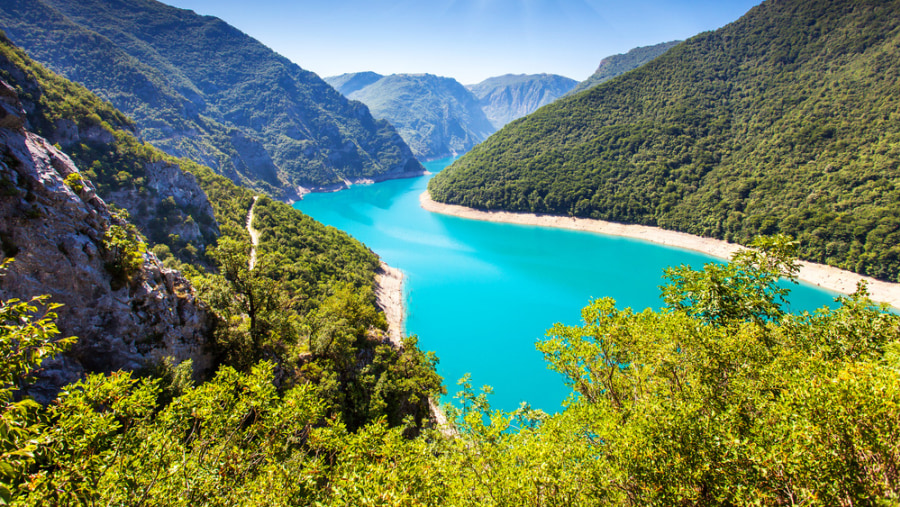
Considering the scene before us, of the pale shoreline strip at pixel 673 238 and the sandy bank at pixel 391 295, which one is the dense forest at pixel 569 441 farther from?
the sandy bank at pixel 391 295

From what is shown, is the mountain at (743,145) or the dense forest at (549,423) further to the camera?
the mountain at (743,145)

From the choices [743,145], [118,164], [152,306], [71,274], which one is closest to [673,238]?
[743,145]

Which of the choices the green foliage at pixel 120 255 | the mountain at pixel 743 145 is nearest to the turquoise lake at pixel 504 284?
the mountain at pixel 743 145

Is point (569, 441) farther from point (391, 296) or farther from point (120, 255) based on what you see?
point (391, 296)

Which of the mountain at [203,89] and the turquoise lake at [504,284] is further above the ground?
the mountain at [203,89]

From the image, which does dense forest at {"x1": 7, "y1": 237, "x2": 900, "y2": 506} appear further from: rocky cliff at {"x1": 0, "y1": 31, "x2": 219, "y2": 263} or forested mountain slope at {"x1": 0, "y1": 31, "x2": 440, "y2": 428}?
rocky cliff at {"x1": 0, "y1": 31, "x2": 219, "y2": 263}

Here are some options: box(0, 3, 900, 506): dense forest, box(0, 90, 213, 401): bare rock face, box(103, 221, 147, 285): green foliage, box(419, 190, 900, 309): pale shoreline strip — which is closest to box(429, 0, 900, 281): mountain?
box(419, 190, 900, 309): pale shoreline strip
